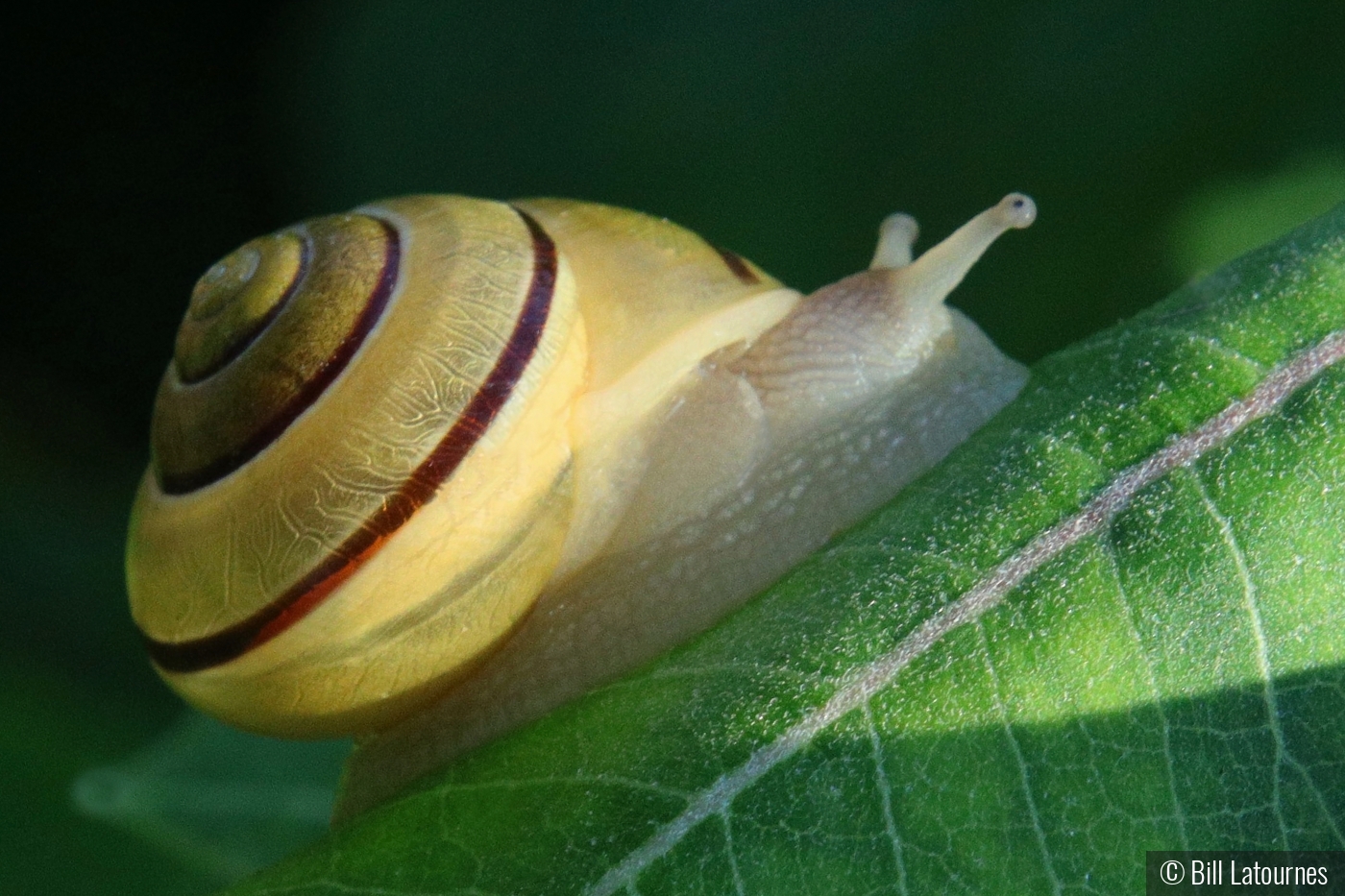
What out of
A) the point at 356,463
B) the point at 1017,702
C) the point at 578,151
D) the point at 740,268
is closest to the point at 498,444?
Answer: the point at 356,463

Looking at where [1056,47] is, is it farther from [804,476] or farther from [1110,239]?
[804,476]

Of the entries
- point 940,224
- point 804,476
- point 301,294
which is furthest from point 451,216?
point 940,224

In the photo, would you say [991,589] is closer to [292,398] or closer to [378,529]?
[378,529]

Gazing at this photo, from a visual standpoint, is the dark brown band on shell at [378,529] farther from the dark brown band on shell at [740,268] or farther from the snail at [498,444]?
the dark brown band on shell at [740,268]

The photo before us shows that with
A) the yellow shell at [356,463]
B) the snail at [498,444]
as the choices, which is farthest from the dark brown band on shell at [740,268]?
the yellow shell at [356,463]

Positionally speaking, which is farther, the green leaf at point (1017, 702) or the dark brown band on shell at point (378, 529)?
the dark brown band on shell at point (378, 529)
